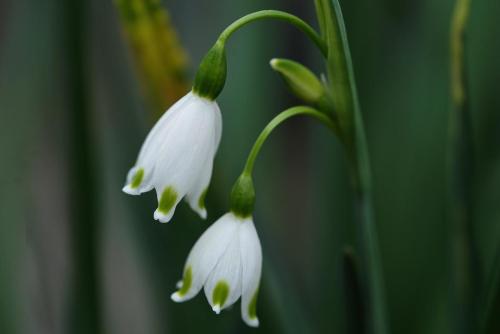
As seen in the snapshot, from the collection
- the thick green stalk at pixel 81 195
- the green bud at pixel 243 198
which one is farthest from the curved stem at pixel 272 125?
the thick green stalk at pixel 81 195

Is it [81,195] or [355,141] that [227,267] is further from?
[81,195]

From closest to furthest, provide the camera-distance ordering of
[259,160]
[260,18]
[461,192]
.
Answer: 1. [260,18]
2. [461,192]
3. [259,160]

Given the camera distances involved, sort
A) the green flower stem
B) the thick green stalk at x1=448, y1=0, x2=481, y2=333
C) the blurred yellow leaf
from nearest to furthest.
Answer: the green flower stem → the thick green stalk at x1=448, y1=0, x2=481, y2=333 → the blurred yellow leaf

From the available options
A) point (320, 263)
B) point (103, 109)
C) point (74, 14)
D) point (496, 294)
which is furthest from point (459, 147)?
point (103, 109)

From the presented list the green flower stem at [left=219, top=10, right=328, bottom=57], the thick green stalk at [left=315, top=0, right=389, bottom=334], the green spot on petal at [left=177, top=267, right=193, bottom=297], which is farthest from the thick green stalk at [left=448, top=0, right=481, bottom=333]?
the green spot on petal at [left=177, top=267, right=193, bottom=297]

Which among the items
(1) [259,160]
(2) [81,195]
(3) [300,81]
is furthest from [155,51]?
(1) [259,160]

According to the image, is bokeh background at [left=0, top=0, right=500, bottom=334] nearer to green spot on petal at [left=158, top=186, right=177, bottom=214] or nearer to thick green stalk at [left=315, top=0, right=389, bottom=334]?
thick green stalk at [left=315, top=0, right=389, bottom=334]
